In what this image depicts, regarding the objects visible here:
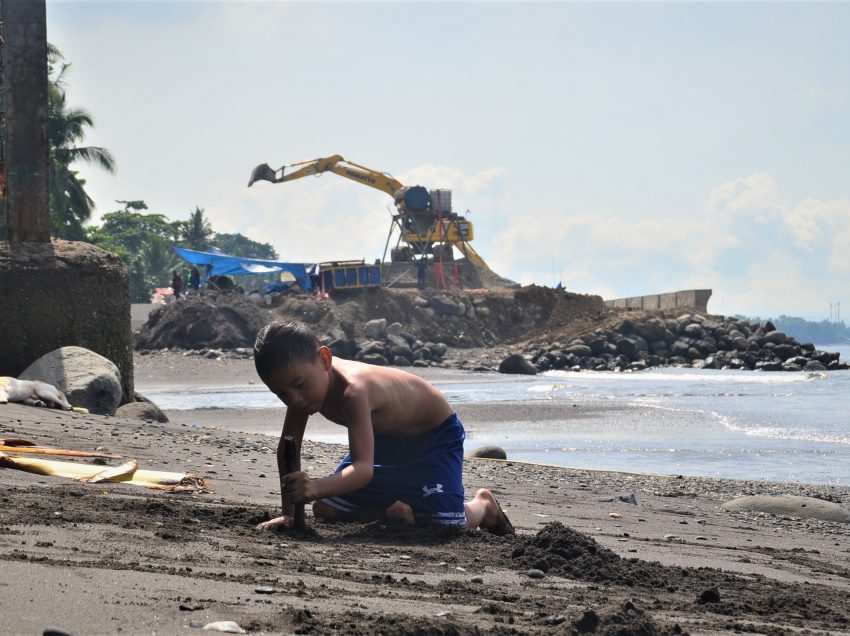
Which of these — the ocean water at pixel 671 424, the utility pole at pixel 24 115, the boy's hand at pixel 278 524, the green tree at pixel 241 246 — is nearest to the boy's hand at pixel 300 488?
the boy's hand at pixel 278 524

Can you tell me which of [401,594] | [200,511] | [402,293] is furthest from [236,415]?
[402,293]

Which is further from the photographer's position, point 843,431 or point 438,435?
point 843,431

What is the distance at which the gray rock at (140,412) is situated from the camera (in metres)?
11.3

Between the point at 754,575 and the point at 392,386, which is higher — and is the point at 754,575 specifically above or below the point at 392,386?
below

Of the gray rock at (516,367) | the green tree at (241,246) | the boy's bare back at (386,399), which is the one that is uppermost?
the green tree at (241,246)

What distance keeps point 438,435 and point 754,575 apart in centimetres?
152

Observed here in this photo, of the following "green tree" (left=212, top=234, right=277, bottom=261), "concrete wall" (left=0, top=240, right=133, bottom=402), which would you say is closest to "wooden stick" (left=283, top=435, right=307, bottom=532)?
"concrete wall" (left=0, top=240, right=133, bottom=402)

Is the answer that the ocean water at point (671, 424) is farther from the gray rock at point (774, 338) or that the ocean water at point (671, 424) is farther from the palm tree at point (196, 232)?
the palm tree at point (196, 232)

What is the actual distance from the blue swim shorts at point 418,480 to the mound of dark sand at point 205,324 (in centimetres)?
3193

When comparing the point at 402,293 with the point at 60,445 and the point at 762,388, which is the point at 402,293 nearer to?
the point at 762,388

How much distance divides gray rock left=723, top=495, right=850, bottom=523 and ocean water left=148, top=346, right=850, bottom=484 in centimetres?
307

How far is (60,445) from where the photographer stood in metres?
7.62

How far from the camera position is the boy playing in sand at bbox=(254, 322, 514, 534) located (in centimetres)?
441

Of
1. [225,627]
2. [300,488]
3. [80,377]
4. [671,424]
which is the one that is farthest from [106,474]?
[671,424]
